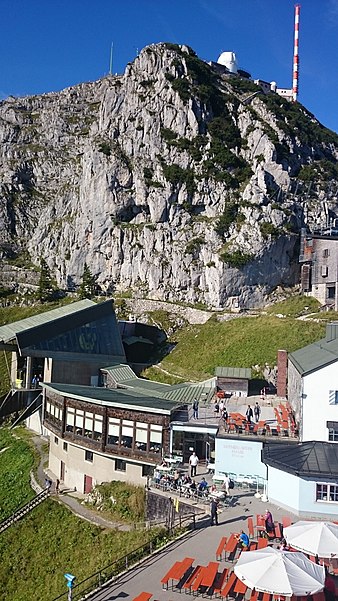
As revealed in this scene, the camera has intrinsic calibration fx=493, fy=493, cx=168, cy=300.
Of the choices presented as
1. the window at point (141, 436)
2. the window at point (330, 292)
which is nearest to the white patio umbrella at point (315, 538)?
the window at point (141, 436)

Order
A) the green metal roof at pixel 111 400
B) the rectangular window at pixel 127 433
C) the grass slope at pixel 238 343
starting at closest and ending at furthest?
the green metal roof at pixel 111 400 < the rectangular window at pixel 127 433 < the grass slope at pixel 238 343

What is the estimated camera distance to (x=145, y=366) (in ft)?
171

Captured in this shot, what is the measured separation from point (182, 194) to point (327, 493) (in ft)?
208

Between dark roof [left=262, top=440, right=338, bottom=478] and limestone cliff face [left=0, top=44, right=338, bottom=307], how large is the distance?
42505 mm

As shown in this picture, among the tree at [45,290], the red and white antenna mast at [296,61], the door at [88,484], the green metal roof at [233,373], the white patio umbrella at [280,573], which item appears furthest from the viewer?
the red and white antenna mast at [296,61]

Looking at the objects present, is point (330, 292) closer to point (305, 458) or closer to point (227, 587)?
point (305, 458)

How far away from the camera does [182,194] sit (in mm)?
79000

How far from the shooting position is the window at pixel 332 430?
2477 cm

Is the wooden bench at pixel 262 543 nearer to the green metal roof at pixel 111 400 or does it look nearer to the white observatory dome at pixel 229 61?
the green metal roof at pixel 111 400

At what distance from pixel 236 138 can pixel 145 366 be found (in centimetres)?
5247

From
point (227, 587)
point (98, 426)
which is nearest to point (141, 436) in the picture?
point (98, 426)

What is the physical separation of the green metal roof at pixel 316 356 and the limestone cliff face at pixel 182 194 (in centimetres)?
3322

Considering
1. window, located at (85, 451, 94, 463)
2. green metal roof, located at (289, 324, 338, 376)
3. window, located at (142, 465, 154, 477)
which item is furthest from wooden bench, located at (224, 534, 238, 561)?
window, located at (85, 451, 94, 463)

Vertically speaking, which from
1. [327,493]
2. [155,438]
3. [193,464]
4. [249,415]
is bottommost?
[193,464]
